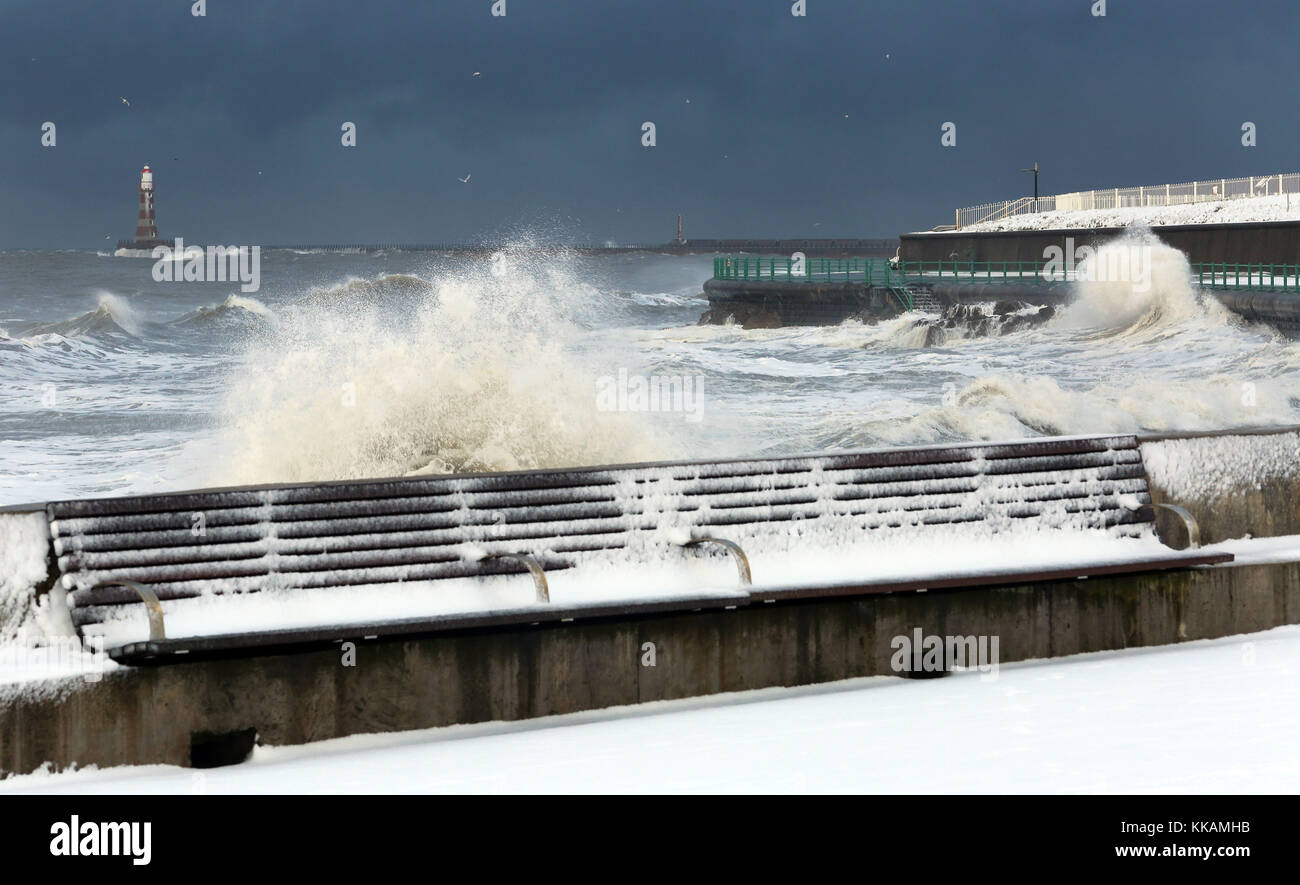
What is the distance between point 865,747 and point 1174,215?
148 feet

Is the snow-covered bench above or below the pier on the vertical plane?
below

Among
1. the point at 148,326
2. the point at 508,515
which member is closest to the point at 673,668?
the point at 508,515

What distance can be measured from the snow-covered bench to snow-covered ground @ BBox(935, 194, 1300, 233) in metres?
35.7

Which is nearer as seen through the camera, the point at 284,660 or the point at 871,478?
the point at 284,660

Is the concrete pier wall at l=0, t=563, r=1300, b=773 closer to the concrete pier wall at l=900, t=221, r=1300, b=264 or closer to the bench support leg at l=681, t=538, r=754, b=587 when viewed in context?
the bench support leg at l=681, t=538, r=754, b=587

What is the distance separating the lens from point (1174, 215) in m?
45.6

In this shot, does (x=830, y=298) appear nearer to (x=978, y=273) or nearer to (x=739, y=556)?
(x=978, y=273)

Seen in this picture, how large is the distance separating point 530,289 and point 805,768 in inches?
321

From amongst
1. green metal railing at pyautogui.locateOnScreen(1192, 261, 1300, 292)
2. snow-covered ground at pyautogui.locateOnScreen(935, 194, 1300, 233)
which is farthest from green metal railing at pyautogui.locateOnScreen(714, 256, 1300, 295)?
snow-covered ground at pyautogui.locateOnScreen(935, 194, 1300, 233)

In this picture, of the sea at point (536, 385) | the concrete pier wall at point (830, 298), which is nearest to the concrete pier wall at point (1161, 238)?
the sea at point (536, 385)

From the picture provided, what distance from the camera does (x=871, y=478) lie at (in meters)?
5.34

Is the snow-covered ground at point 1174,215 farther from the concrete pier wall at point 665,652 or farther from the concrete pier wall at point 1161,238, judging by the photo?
the concrete pier wall at point 665,652

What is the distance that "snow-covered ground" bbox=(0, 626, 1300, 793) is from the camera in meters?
3.69
